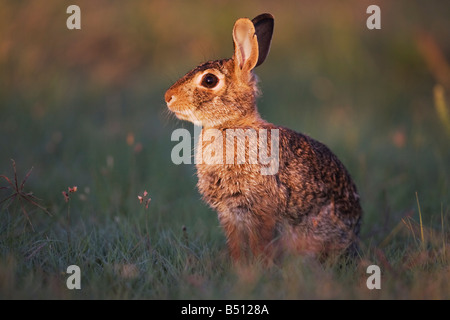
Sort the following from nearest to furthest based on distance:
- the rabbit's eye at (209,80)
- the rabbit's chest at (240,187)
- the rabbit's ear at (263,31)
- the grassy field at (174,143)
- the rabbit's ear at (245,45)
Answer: the grassy field at (174,143) → the rabbit's chest at (240,187) → the rabbit's ear at (245,45) → the rabbit's eye at (209,80) → the rabbit's ear at (263,31)

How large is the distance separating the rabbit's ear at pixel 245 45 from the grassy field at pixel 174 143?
86 cm

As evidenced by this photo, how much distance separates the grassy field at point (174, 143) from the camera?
3715 mm

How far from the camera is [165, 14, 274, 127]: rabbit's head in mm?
4492

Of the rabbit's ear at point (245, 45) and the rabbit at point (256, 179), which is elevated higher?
the rabbit's ear at point (245, 45)

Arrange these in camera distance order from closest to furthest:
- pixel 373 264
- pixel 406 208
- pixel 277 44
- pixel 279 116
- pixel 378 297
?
1. pixel 378 297
2. pixel 373 264
3. pixel 406 208
4. pixel 279 116
5. pixel 277 44

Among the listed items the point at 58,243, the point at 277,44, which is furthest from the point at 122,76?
the point at 58,243

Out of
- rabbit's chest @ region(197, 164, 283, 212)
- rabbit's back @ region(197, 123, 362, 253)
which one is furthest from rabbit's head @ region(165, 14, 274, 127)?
rabbit's chest @ region(197, 164, 283, 212)

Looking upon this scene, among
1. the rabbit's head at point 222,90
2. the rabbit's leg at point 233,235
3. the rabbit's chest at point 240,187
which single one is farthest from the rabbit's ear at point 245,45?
Answer: the rabbit's leg at point 233,235

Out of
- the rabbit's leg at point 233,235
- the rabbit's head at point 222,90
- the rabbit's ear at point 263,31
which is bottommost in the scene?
the rabbit's leg at point 233,235

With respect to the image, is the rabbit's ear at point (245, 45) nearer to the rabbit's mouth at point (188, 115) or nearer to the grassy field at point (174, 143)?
the rabbit's mouth at point (188, 115)

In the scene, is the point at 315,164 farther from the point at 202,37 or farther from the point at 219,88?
the point at 202,37

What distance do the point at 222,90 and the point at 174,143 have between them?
2577 mm

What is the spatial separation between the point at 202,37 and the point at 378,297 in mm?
7747

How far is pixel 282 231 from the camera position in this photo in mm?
4359
